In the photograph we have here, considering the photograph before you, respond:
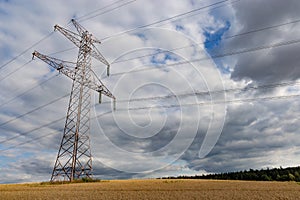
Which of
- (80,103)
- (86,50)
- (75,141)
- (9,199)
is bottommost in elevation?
(9,199)

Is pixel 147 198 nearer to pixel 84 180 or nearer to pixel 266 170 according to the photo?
pixel 84 180

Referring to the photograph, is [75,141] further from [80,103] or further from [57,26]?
[57,26]

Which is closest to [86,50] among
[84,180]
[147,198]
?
[84,180]

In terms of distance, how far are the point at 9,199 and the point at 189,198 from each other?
16.8m

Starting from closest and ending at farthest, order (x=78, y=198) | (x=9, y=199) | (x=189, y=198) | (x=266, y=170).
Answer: (x=189, y=198) → (x=78, y=198) → (x=9, y=199) → (x=266, y=170)

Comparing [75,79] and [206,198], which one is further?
[75,79]

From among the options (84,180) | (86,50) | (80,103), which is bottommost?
(84,180)

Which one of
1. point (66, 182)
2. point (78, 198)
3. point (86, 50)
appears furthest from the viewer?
point (86, 50)

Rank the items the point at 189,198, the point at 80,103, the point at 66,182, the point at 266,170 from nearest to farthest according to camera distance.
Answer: the point at 189,198 < the point at 66,182 < the point at 80,103 < the point at 266,170

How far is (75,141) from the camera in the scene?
44.3 metres

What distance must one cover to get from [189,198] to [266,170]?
15366 cm

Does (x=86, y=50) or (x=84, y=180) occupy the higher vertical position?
(x=86, y=50)

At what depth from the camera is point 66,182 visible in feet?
145

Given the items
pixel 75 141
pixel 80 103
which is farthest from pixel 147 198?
pixel 80 103
